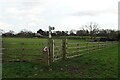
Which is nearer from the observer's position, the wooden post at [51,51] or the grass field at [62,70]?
the grass field at [62,70]

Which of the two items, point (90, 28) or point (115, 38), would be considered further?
point (90, 28)

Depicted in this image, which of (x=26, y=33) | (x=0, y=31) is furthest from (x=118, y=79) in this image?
(x=26, y=33)

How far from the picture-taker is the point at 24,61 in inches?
560

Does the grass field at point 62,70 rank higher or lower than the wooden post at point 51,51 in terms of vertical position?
lower

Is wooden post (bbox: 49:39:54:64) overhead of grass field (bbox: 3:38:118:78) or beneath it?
overhead

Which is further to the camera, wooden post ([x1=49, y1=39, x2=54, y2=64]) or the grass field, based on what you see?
wooden post ([x1=49, y1=39, x2=54, y2=64])

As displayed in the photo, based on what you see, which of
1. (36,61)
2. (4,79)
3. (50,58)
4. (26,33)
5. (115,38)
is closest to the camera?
(4,79)

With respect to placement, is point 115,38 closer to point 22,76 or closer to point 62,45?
point 62,45

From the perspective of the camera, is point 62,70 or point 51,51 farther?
point 51,51

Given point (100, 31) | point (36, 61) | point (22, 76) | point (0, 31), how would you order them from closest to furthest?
point (22, 76), point (36, 61), point (0, 31), point (100, 31)

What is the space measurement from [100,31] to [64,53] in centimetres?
10490

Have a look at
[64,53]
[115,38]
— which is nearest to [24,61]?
[64,53]

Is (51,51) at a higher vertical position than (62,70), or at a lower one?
higher

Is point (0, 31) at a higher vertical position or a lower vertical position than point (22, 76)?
higher
